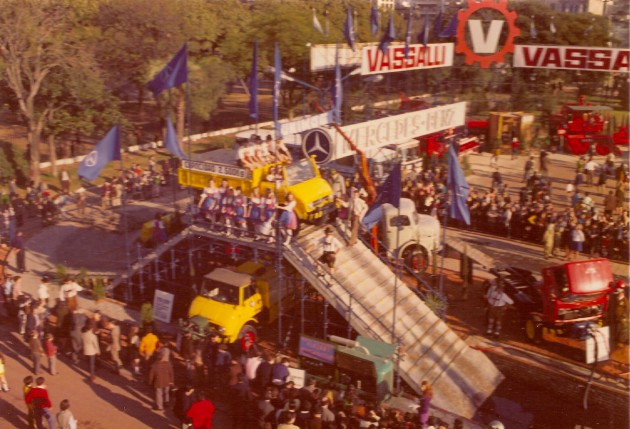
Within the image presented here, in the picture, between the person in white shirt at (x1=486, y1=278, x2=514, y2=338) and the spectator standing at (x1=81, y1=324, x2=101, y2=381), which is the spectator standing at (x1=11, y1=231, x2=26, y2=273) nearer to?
the spectator standing at (x1=81, y1=324, x2=101, y2=381)

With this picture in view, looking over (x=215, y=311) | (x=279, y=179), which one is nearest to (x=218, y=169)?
(x=279, y=179)

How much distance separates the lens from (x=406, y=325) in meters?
17.0

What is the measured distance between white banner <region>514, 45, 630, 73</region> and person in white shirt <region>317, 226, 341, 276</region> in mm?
16946

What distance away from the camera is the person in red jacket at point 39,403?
1302cm

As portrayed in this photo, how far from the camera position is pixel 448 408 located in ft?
48.9

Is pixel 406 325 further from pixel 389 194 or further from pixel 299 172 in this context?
pixel 299 172

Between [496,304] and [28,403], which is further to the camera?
[496,304]

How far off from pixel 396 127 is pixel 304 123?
3.91m

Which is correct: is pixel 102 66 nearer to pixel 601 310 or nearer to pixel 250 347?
pixel 250 347

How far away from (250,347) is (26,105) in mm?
25682

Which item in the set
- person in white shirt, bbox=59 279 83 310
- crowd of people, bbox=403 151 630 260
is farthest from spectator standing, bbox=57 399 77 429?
crowd of people, bbox=403 151 630 260

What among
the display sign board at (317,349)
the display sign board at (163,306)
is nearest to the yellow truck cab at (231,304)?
the display sign board at (163,306)

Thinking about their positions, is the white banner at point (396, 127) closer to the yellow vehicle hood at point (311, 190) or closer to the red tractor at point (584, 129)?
the yellow vehicle hood at point (311, 190)

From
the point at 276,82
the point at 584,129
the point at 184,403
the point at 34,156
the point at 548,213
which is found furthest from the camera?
the point at 584,129
